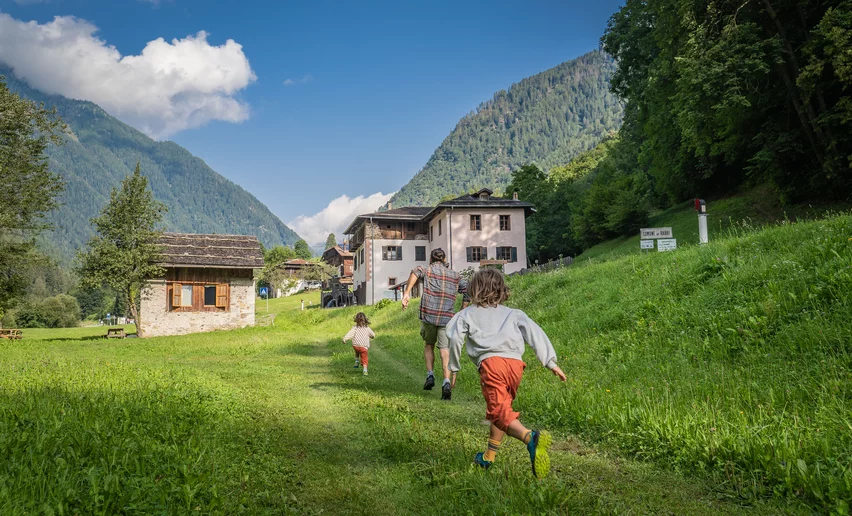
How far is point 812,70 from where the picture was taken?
688 inches

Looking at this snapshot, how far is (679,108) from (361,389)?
22.0 metres

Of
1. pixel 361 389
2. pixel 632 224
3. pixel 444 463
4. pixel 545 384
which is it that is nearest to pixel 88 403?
pixel 361 389

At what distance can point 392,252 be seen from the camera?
5103 cm

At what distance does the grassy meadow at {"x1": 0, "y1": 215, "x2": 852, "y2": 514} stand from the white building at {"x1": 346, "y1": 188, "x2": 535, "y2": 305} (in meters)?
34.6

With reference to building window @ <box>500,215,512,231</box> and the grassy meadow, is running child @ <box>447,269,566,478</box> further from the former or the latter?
building window @ <box>500,215,512,231</box>

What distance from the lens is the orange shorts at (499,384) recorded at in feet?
13.5

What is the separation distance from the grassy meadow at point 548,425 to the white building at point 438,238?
3458 centimetres

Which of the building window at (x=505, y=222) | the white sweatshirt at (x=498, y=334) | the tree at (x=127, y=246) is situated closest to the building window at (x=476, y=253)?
the building window at (x=505, y=222)

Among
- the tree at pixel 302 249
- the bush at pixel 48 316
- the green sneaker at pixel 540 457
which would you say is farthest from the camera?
the tree at pixel 302 249

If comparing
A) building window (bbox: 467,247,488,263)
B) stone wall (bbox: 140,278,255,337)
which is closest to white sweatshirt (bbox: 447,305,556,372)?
stone wall (bbox: 140,278,255,337)

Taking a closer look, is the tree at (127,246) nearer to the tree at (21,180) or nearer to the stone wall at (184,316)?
the stone wall at (184,316)

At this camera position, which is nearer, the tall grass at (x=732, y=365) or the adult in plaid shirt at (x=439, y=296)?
the tall grass at (x=732, y=365)

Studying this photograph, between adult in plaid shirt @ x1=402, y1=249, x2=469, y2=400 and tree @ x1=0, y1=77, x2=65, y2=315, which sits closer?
adult in plaid shirt @ x1=402, y1=249, x2=469, y2=400

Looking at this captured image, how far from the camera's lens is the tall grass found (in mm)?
3838
